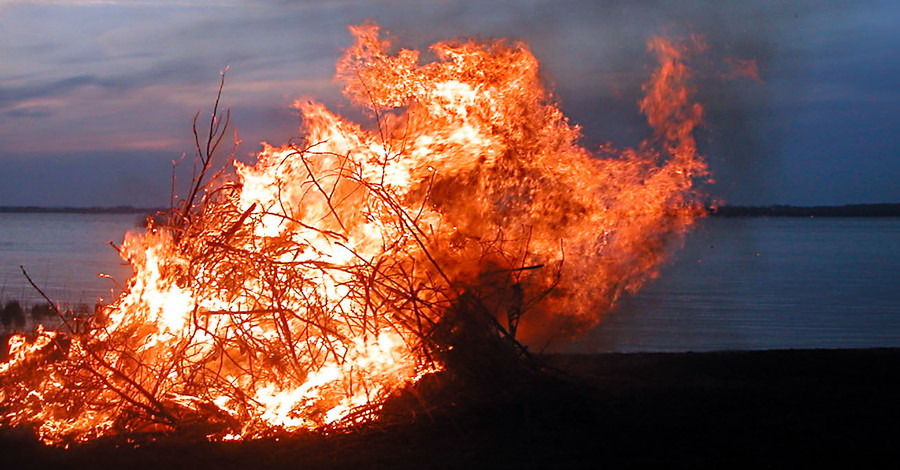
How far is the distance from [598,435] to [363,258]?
2.54m

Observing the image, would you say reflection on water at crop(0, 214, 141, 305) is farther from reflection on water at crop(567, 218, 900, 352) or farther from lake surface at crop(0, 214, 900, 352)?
reflection on water at crop(567, 218, 900, 352)

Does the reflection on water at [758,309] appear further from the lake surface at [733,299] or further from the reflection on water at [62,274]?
the reflection on water at [62,274]

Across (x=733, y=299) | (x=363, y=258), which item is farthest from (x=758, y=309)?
(x=363, y=258)

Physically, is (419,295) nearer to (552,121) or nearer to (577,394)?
(577,394)

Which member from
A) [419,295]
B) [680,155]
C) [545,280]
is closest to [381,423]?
[419,295]

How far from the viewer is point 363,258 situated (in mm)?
7629

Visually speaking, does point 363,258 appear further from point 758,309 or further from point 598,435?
point 758,309

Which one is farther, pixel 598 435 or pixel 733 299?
pixel 733 299

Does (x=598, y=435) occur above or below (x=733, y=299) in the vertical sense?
below

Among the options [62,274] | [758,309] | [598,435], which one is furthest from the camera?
[62,274]

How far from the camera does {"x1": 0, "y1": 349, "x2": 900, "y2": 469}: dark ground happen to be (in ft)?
19.5

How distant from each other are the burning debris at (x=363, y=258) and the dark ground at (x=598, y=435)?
445 mm

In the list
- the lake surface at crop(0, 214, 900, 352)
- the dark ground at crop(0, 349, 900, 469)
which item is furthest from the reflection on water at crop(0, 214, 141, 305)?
the dark ground at crop(0, 349, 900, 469)

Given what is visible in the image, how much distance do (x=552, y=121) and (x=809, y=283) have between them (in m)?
22.1
